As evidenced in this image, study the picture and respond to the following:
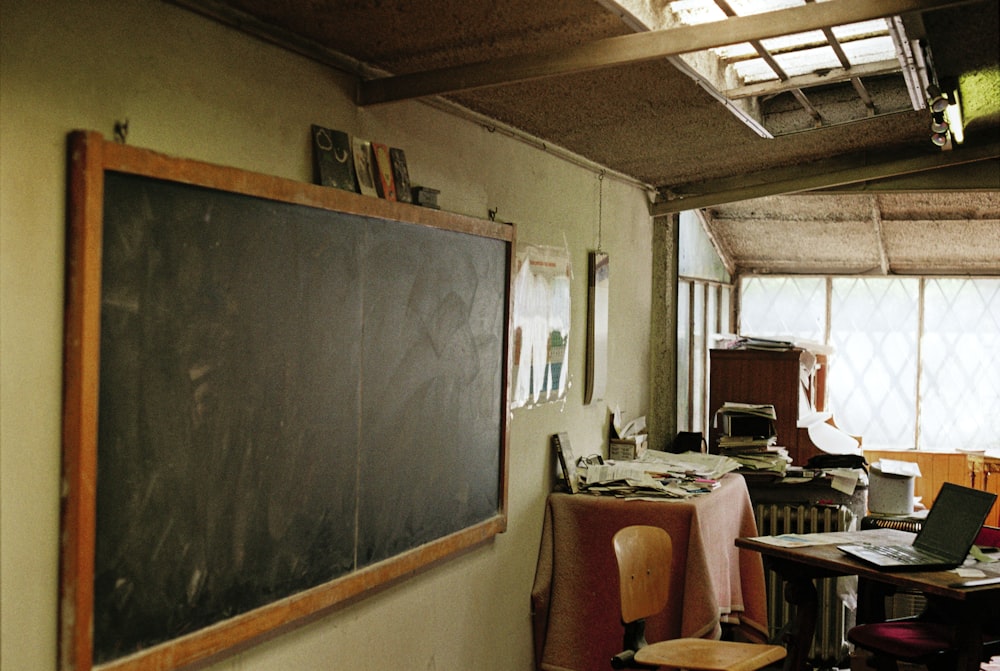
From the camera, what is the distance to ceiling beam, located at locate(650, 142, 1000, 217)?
5324mm

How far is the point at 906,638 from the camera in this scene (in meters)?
3.91

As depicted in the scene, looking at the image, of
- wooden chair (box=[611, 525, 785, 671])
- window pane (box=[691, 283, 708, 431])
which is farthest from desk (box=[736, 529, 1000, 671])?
window pane (box=[691, 283, 708, 431])

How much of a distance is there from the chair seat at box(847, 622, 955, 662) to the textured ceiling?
84.8 inches

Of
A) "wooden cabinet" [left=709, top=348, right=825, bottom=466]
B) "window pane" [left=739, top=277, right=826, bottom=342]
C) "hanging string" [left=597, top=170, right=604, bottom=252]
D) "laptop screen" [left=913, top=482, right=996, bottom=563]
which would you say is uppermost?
"hanging string" [left=597, top=170, right=604, bottom=252]

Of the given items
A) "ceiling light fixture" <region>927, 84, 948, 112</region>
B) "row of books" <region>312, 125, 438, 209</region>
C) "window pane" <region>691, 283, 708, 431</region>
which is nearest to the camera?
"row of books" <region>312, 125, 438, 209</region>

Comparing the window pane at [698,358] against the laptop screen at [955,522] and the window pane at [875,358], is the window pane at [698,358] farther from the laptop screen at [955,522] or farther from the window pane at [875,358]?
the laptop screen at [955,522]

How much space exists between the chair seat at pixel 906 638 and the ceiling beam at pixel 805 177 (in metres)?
2.45

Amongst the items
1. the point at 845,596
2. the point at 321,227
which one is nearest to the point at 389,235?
the point at 321,227

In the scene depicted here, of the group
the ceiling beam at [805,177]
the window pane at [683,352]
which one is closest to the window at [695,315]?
the window pane at [683,352]

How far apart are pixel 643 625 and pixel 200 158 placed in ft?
7.35

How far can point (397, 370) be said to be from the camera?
122 inches

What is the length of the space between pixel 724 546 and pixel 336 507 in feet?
7.64

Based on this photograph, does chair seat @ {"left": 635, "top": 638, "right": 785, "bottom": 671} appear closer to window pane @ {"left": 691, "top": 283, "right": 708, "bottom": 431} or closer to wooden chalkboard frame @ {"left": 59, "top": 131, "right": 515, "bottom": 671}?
wooden chalkboard frame @ {"left": 59, "top": 131, "right": 515, "bottom": 671}

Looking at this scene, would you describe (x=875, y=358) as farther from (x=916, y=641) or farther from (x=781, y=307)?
(x=916, y=641)
